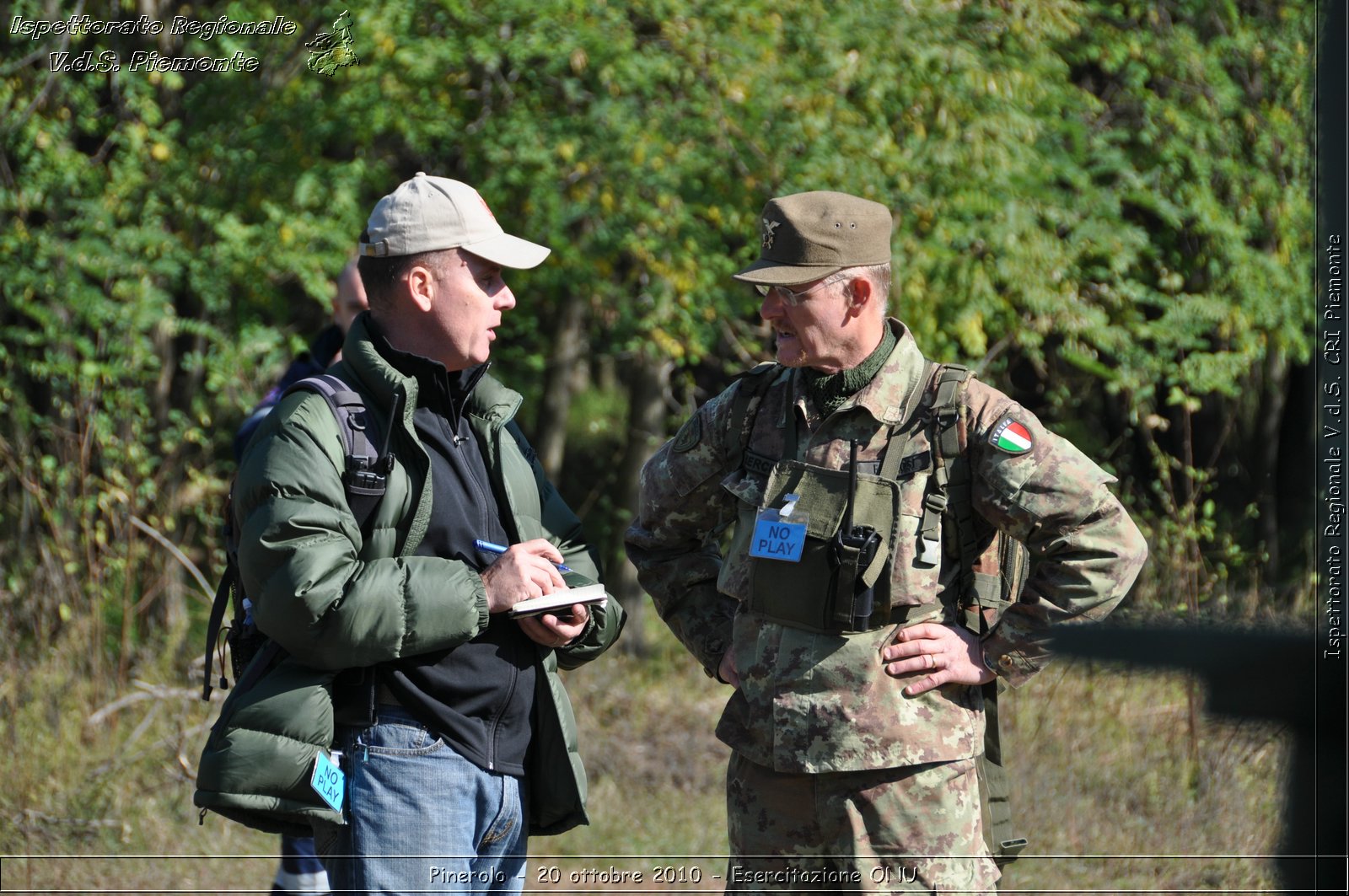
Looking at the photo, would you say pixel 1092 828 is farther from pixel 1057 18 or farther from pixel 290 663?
pixel 1057 18

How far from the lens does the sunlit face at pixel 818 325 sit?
266 cm

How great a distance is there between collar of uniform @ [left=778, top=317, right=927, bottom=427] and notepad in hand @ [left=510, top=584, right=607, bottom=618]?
23.7 inches

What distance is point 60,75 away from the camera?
22.8 ft

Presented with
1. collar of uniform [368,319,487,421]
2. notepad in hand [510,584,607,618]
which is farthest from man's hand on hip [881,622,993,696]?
collar of uniform [368,319,487,421]

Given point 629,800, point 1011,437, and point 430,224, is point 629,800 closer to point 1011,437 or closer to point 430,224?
point 1011,437

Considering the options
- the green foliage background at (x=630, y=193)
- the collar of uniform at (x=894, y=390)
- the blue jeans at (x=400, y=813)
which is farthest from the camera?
the green foliage background at (x=630, y=193)

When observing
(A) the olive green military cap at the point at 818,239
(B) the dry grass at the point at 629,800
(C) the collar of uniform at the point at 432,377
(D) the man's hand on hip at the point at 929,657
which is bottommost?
(B) the dry grass at the point at 629,800

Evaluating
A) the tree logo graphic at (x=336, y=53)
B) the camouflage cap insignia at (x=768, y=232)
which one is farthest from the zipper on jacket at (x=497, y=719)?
the tree logo graphic at (x=336, y=53)

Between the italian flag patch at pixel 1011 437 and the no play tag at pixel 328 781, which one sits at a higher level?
the italian flag patch at pixel 1011 437

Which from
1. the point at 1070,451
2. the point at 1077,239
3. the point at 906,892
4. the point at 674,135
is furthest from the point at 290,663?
the point at 1077,239

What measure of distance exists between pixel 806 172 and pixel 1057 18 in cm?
198

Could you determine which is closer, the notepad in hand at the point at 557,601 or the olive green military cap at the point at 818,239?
the notepad in hand at the point at 557,601

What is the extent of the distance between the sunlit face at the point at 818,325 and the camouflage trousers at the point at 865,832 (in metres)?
0.86

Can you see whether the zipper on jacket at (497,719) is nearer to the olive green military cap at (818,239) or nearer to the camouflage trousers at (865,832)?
the camouflage trousers at (865,832)
